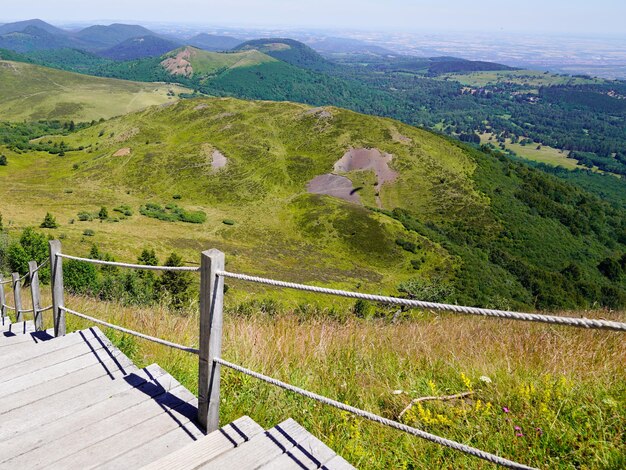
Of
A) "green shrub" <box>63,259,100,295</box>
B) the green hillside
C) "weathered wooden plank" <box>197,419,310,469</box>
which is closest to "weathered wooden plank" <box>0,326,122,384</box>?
"weathered wooden plank" <box>197,419,310,469</box>

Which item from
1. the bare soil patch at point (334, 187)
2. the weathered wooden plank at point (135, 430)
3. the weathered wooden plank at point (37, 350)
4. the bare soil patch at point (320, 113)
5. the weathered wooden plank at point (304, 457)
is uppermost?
the weathered wooden plank at point (304, 457)

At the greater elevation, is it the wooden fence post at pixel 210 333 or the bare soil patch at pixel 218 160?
the wooden fence post at pixel 210 333

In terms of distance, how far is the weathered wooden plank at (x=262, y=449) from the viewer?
2.69 meters

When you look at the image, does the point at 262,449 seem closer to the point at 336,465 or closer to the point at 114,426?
the point at 336,465

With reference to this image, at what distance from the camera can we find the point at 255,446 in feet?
9.32

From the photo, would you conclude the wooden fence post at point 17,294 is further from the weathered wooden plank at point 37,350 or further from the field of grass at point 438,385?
the field of grass at point 438,385

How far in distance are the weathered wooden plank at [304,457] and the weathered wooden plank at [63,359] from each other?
9.37 ft

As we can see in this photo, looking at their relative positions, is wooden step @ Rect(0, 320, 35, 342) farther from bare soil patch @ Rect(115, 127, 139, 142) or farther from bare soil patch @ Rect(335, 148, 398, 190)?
bare soil patch @ Rect(115, 127, 139, 142)

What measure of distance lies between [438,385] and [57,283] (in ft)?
16.5

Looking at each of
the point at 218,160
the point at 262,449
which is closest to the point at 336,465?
the point at 262,449

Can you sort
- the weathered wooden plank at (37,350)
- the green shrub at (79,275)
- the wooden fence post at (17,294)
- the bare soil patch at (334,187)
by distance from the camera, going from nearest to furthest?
the weathered wooden plank at (37,350)
the wooden fence post at (17,294)
the green shrub at (79,275)
the bare soil patch at (334,187)

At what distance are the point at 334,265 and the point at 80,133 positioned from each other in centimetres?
10530

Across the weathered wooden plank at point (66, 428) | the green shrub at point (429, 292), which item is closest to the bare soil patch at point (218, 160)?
the green shrub at point (429, 292)

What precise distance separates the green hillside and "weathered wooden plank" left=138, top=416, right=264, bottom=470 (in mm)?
48145
